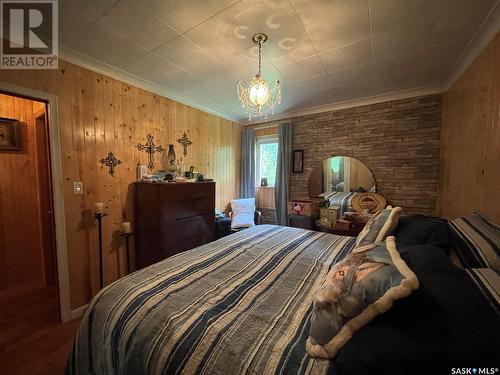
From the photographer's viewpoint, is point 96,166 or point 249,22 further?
point 96,166

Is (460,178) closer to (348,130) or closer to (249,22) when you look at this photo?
(348,130)

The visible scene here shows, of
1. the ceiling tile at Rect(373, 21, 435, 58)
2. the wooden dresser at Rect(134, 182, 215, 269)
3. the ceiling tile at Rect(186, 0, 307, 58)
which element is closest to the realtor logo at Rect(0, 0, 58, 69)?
the ceiling tile at Rect(186, 0, 307, 58)

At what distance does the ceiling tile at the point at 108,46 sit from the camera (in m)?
1.69

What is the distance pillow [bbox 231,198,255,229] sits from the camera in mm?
3578

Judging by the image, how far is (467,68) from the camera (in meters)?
2.01

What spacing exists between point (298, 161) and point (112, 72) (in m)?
2.89

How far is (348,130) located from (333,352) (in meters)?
3.22

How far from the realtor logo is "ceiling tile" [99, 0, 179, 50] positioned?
343 millimetres

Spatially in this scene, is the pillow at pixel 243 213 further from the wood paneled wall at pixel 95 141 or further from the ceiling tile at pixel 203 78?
the ceiling tile at pixel 203 78

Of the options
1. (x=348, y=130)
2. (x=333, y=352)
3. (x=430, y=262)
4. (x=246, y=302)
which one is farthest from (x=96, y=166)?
(x=348, y=130)

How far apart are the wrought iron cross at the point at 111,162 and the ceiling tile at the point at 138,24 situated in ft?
3.89

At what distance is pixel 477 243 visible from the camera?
1002mm

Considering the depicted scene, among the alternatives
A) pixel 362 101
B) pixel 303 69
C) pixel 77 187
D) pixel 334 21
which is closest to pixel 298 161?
pixel 362 101

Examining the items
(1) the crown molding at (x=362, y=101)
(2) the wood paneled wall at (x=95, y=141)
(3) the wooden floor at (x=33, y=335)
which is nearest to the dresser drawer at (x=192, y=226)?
(2) the wood paneled wall at (x=95, y=141)
